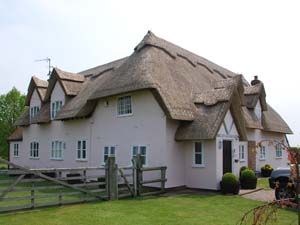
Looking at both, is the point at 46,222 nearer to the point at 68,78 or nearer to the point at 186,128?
the point at 186,128

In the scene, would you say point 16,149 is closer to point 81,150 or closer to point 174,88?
point 81,150

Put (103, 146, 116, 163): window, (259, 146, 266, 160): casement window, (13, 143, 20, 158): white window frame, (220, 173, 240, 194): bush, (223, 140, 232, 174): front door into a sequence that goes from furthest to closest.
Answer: (13, 143, 20, 158): white window frame
(259, 146, 266, 160): casement window
(103, 146, 116, 163): window
(223, 140, 232, 174): front door
(220, 173, 240, 194): bush

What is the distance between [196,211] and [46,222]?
515cm

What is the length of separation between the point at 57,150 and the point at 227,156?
44.8 ft

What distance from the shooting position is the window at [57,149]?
88.9ft

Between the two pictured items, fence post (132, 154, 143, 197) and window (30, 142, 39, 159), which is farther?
window (30, 142, 39, 159)

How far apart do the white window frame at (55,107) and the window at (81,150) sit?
369cm

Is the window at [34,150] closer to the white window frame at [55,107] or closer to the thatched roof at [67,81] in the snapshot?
the white window frame at [55,107]

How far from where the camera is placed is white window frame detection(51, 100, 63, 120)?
2723 centimetres

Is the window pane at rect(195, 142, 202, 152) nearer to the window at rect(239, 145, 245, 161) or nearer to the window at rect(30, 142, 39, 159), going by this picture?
the window at rect(239, 145, 245, 161)

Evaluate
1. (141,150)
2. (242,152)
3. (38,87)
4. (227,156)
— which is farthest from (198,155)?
(38,87)

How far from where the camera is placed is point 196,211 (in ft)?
41.9

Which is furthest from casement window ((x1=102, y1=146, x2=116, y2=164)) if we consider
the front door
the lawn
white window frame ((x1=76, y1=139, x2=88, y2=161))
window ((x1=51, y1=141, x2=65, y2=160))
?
the lawn

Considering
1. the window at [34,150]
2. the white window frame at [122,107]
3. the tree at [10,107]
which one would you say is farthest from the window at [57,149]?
the tree at [10,107]
